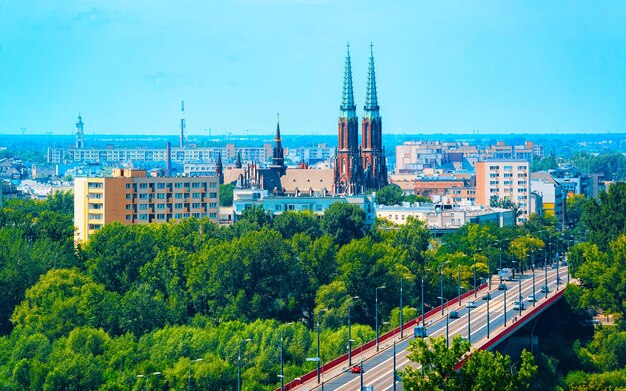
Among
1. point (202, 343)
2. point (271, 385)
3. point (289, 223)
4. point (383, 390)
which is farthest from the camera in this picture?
point (289, 223)

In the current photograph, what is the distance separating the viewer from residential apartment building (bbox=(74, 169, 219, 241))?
137000mm

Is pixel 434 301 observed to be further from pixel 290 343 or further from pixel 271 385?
pixel 271 385

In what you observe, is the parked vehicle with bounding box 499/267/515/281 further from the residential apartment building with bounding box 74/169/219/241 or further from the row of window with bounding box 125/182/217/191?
the row of window with bounding box 125/182/217/191

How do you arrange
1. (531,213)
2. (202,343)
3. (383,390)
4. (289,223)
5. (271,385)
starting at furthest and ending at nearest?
(531,213), (289,223), (202,343), (271,385), (383,390)

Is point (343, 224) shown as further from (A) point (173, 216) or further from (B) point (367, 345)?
(B) point (367, 345)

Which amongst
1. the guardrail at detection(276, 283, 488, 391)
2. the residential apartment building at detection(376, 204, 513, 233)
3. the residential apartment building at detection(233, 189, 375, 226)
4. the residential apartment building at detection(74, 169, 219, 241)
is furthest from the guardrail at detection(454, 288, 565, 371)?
the residential apartment building at detection(233, 189, 375, 226)

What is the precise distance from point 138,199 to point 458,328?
48.2 meters

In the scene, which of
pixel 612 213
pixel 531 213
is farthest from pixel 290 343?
pixel 531 213

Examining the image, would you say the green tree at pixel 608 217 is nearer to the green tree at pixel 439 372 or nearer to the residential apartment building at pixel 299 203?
the residential apartment building at pixel 299 203

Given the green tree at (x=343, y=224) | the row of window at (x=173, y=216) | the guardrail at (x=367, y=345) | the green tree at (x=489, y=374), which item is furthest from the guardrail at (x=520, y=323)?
the row of window at (x=173, y=216)

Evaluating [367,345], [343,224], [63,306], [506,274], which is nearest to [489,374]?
[367,345]

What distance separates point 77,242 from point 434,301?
96.2 feet

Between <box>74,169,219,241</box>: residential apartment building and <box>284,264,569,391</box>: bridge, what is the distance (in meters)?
27.0

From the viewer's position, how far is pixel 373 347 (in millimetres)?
90875
